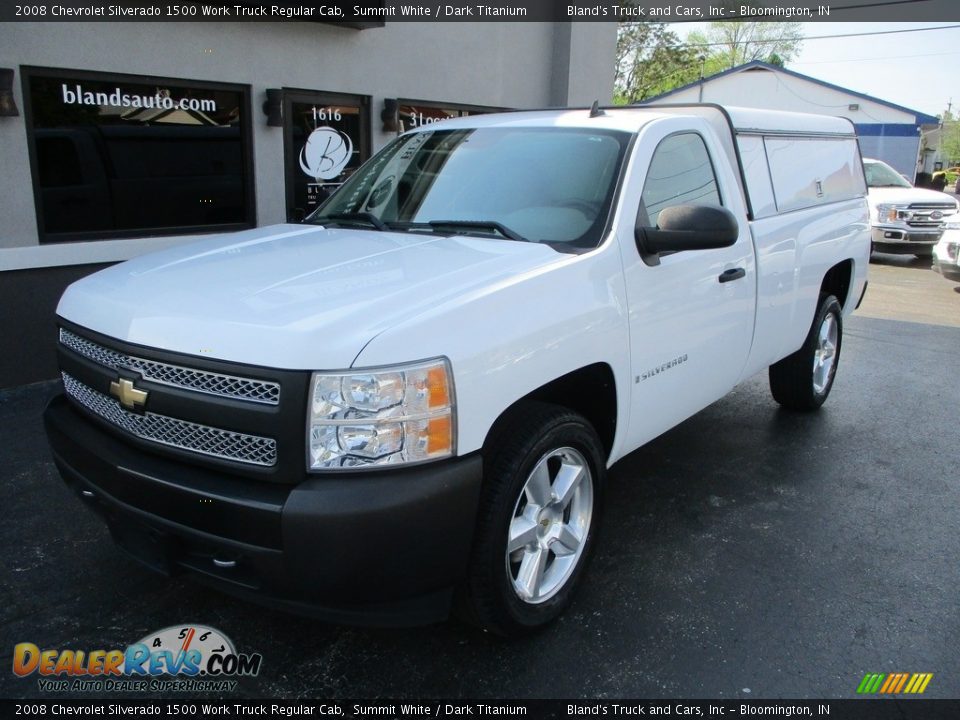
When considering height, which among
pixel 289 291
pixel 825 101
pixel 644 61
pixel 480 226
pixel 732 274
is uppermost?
pixel 644 61

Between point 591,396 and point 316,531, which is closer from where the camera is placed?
point 316,531

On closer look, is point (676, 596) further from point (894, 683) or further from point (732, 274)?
point (732, 274)

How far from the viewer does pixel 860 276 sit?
5.95 meters

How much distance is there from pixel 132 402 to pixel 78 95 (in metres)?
4.82

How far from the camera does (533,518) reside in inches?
115

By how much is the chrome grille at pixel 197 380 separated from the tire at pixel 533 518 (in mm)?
762

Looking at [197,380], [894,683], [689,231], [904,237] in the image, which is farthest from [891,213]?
[197,380]

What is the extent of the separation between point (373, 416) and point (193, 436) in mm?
619

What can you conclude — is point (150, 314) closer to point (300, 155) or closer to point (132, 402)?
point (132, 402)

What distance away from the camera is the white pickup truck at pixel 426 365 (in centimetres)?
232

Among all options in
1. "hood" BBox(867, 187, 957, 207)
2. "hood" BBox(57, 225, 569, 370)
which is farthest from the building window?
"hood" BBox(867, 187, 957, 207)

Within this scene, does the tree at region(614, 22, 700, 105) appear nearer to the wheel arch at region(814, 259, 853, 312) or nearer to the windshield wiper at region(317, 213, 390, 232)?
the wheel arch at region(814, 259, 853, 312)

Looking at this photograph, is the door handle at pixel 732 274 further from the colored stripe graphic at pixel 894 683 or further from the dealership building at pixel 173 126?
the dealership building at pixel 173 126

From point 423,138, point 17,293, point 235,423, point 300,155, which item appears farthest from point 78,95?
point 235,423
